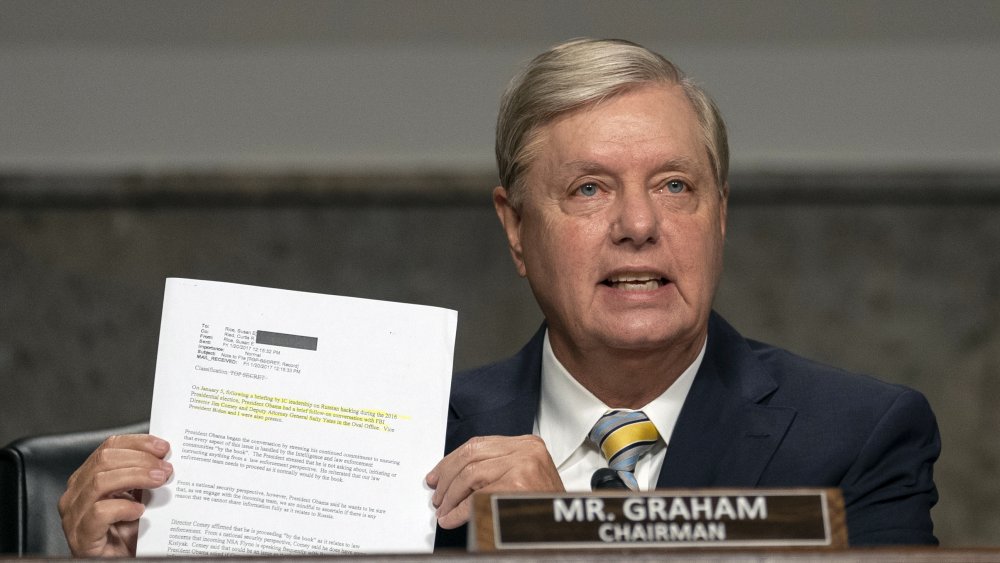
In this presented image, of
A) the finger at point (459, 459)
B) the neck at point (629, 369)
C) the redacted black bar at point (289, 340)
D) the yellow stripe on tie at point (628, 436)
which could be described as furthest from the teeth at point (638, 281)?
the redacted black bar at point (289, 340)

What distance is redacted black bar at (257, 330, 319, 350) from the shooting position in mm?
1571

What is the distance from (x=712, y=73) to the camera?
3420 mm

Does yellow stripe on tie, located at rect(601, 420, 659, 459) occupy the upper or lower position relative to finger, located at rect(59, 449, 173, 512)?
upper

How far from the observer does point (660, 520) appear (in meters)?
1.16

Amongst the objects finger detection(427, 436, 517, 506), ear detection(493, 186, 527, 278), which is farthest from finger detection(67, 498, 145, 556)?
ear detection(493, 186, 527, 278)

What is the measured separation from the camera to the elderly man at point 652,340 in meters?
1.79

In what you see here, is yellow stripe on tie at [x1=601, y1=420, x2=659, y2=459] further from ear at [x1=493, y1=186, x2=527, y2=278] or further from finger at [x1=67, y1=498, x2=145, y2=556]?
finger at [x1=67, y1=498, x2=145, y2=556]

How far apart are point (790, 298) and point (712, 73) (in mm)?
711

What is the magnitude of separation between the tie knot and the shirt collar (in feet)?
0.09

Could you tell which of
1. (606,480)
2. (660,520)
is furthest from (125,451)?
(660,520)

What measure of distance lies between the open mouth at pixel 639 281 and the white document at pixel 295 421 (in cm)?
35

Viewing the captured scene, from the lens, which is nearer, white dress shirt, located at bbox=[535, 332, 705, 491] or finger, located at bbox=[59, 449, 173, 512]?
finger, located at bbox=[59, 449, 173, 512]

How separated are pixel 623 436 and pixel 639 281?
23 cm

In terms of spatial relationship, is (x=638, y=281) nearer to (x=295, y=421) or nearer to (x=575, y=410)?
(x=575, y=410)
